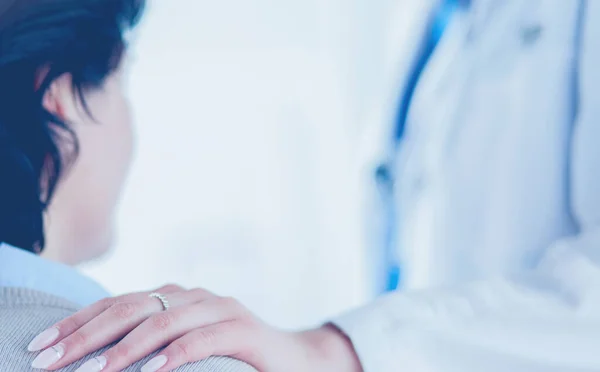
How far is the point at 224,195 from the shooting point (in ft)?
3.72

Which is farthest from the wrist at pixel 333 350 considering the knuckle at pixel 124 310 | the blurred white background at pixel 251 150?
the blurred white background at pixel 251 150

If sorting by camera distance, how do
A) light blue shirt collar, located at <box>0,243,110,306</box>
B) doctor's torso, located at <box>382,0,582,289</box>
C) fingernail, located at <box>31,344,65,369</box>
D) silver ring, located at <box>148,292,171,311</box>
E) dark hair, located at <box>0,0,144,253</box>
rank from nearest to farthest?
fingernail, located at <box>31,344,65,369</box> < silver ring, located at <box>148,292,171,311</box> < light blue shirt collar, located at <box>0,243,110,306</box> < dark hair, located at <box>0,0,144,253</box> < doctor's torso, located at <box>382,0,582,289</box>

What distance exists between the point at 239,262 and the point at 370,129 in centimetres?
37

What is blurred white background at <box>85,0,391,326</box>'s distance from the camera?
108 centimetres

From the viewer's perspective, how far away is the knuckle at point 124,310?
1.91 ft

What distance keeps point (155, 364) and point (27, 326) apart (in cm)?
13

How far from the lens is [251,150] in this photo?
1138 millimetres

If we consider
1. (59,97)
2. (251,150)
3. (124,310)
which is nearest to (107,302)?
(124,310)

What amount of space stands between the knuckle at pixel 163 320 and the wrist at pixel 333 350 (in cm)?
19

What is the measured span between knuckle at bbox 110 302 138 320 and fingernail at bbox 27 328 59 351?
54 millimetres

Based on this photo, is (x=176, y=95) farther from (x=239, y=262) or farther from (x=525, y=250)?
(x=525, y=250)

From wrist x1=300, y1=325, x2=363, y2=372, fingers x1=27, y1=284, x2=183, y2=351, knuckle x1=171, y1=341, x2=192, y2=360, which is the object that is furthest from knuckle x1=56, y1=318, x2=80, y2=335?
wrist x1=300, y1=325, x2=363, y2=372

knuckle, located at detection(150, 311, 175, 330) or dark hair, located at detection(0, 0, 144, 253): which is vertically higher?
dark hair, located at detection(0, 0, 144, 253)

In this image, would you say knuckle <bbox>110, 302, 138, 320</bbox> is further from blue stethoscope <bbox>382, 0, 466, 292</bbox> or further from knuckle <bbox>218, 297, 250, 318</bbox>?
blue stethoscope <bbox>382, 0, 466, 292</bbox>
